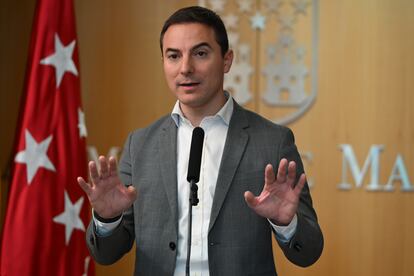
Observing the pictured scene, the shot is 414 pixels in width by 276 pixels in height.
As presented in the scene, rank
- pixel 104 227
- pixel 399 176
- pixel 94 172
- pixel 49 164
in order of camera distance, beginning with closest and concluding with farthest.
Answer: pixel 94 172, pixel 104 227, pixel 49 164, pixel 399 176

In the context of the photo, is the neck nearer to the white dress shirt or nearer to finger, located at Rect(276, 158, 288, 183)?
the white dress shirt

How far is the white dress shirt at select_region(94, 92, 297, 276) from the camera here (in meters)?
1.94

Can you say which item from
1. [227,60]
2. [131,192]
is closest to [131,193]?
[131,192]

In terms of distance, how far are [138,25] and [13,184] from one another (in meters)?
1.54

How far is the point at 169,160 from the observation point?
2066mm

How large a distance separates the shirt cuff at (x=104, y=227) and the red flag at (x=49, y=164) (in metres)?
1.39

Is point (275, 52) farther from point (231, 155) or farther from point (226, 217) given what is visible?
point (226, 217)

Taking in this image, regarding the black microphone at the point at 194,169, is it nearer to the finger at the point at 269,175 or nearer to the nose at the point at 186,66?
the finger at the point at 269,175

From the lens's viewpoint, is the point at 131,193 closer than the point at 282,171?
No

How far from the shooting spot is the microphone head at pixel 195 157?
65.6 inches

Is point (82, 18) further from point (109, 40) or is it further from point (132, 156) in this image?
point (132, 156)

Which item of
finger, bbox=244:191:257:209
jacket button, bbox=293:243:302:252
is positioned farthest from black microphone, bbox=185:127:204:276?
jacket button, bbox=293:243:302:252

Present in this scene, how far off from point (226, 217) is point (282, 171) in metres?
0.34

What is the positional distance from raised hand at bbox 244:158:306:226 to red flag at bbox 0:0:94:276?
1836 millimetres
